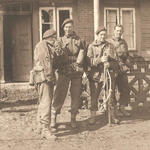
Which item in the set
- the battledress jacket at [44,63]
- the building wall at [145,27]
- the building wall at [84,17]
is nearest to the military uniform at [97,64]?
the battledress jacket at [44,63]

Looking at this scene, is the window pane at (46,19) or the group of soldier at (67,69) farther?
the window pane at (46,19)

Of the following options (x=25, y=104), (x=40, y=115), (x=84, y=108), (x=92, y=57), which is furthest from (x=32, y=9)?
(x=40, y=115)

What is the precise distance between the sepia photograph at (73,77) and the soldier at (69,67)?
0.02 m

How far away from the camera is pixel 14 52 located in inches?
506

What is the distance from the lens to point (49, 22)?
41.3ft

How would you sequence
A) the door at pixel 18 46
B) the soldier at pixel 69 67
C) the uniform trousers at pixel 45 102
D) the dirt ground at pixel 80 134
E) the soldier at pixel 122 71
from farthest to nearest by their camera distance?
1. the door at pixel 18 46
2. the soldier at pixel 122 71
3. the soldier at pixel 69 67
4. the uniform trousers at pixel 45 102
5. the dirt ground at pixel 80 134

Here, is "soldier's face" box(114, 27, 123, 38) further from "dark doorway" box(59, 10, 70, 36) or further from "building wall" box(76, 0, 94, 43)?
"dark doorway" box(59, 10, 70, 36)

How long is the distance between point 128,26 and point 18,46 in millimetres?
4075

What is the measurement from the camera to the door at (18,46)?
1277cm

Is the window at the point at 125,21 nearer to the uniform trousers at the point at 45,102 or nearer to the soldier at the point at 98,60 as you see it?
the soldier at the point at 98,60

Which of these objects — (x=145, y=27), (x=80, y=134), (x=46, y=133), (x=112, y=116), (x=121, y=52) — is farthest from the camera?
(x=145, y=27)

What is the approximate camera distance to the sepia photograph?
6.76 metres

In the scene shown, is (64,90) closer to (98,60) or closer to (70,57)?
(70,57)

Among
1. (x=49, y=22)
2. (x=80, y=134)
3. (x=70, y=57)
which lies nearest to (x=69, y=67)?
(x=70, y=57)
